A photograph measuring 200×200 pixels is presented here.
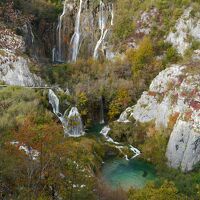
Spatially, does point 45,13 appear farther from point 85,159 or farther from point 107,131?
point 85,159

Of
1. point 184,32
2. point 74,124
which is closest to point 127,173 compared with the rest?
point 74,124

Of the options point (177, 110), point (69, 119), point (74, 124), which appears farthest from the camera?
point (69, 119)

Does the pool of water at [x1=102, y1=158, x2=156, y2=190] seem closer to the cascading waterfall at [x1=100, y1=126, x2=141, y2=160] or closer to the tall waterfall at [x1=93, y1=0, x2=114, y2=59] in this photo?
the cascading waterfall at [x1=100, y1=126, x2=141, y2=160]

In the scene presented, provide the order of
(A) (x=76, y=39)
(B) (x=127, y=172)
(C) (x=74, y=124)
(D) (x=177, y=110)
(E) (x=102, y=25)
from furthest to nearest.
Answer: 1. (A) (x=76, y=39)
2. (E) (x=102, y=25)
3. (C) (x=74, y=124)
4. (D) (x=177, y=110)
5. (B) (x=127, y=172)

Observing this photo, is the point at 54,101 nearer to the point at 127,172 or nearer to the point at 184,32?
the point at 127,172

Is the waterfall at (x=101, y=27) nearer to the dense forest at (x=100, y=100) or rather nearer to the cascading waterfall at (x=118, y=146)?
the dense forest at (x=100, y=100)

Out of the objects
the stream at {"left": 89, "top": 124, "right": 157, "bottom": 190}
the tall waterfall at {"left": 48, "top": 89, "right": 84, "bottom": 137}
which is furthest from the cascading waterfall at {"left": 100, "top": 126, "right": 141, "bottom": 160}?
the tall waterfall at {"left": 48, "top": 89, "right": 84, "bottom": 137}

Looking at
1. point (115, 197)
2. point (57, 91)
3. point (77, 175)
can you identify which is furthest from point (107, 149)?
point (77, 175)
